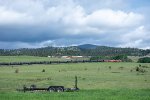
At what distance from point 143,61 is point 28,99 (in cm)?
12117

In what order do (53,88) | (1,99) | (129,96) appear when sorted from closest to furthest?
(1,99), (129,96), (53,88)

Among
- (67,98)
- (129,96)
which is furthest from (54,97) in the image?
(129,96)

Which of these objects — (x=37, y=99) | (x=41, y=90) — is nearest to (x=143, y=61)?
(x=41, y=90)

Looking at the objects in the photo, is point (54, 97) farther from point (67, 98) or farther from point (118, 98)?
point (118, 98)

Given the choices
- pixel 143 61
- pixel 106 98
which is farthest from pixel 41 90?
pixel 143 61

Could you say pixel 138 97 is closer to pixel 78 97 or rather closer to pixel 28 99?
pixel 78 97

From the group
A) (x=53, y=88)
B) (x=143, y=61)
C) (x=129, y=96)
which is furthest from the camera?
(x=143, y=61)

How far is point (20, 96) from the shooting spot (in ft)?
85.7

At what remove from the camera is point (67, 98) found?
25453 mm

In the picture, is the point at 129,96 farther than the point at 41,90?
No

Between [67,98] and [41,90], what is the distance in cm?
917

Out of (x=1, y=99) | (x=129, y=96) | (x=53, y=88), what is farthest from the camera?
(x=53, y=88)

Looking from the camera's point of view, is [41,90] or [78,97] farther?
[41,90]

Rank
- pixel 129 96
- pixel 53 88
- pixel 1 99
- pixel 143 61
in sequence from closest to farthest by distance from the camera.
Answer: pixel 1 99
pixel 129 96
pixel 53 88
pixel 143 61
